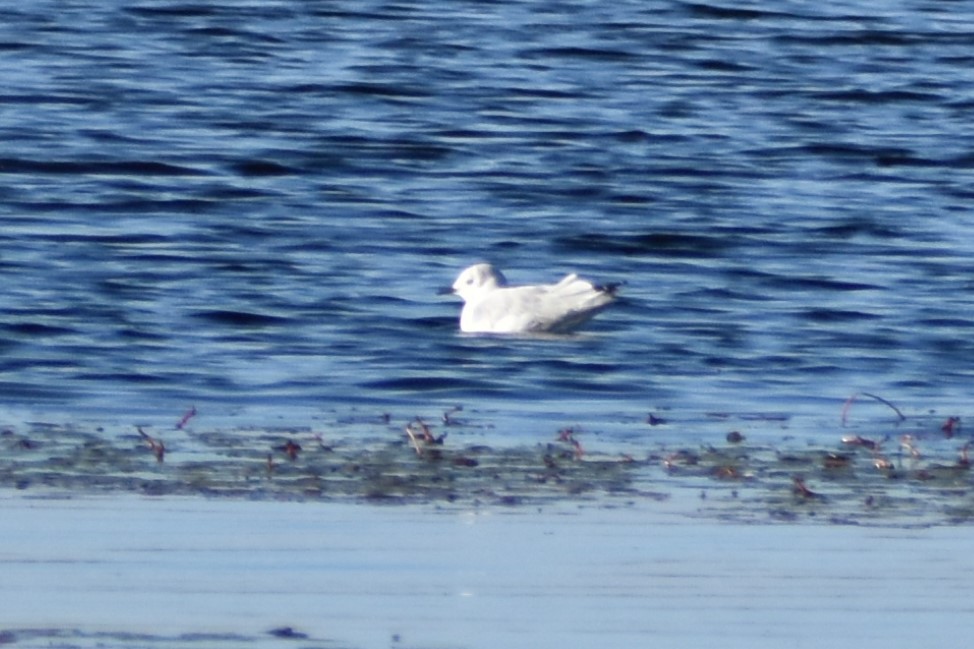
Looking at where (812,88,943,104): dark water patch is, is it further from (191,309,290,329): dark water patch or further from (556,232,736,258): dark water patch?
(191,309,290,329): dark water patch

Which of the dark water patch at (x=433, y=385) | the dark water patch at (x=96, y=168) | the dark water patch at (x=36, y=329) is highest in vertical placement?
the dark water patch at (x=96, y=168)

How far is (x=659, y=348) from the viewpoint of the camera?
12953 mm

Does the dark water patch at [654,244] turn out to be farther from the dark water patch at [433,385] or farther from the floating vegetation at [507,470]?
the floating vegetation at [507,470]

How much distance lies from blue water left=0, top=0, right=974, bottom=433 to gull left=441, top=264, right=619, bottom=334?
162mm

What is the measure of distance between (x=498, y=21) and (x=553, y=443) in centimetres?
1802

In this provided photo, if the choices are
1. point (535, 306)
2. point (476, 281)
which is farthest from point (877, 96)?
point (535, 306)

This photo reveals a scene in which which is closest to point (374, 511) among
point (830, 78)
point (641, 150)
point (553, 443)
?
point (553, 443)

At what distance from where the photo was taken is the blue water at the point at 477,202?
11914mm

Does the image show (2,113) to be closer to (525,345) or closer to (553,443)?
(525,345)

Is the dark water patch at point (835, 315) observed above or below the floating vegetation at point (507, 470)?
above

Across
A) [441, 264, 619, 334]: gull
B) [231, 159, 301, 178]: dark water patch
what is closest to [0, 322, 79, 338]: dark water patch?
[441, 264, 619, 334]: gull

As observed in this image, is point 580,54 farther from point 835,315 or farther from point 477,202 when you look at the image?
point 835,315

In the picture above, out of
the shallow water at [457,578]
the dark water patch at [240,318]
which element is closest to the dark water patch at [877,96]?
the dark water patch at [240,318]

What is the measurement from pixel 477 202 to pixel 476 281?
4.13m
